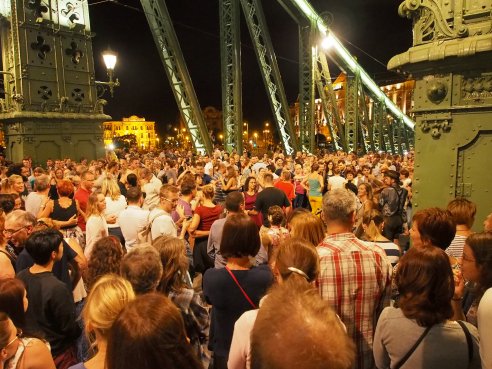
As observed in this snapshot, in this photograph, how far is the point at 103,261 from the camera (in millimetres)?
3170

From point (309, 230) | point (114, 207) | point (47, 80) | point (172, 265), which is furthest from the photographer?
point (47, 80)

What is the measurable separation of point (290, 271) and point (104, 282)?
1.08 meters

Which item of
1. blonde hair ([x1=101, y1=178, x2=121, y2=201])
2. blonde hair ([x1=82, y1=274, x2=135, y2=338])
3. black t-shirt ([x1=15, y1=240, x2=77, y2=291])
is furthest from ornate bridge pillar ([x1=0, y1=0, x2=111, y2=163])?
blonde hair ([x1=82, y1=274, x2=135, y2=338])

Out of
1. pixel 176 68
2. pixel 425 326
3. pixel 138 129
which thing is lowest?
pixel 425 326

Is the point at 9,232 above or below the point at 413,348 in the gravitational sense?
above

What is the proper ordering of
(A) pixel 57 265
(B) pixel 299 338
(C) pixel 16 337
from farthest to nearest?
(A) pixel 57 265
(C) pixel 16 337
(B) pixel 299 338

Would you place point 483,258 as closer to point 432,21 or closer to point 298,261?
point 298,261

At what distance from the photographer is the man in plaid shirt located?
263cm

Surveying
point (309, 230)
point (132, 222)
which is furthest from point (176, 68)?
point (309, 230)

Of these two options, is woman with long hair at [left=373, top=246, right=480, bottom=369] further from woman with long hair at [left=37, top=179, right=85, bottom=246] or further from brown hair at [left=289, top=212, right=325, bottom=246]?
woman with long hair at [left=37, top=179, right=85, bottom=246]

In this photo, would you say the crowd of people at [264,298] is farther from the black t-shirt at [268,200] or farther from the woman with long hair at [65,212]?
the black t-shirt at [268,200]

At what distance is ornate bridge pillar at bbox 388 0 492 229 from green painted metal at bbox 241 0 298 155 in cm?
1610

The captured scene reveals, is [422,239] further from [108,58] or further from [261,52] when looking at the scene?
[261,52]

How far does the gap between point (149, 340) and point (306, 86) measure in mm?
22120
